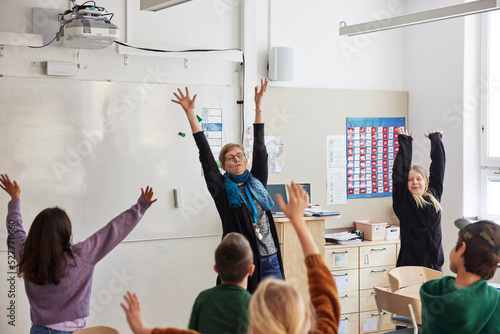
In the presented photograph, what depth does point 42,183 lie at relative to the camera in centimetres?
462

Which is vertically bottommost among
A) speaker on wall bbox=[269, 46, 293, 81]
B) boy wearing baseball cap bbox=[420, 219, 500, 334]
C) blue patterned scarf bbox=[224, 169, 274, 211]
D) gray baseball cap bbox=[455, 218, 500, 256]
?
boy wearing baseball cap bbox=[420, 219, 500, 334]

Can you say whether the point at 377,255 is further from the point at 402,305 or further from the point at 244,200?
the point at 244,200

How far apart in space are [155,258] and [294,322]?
352cm

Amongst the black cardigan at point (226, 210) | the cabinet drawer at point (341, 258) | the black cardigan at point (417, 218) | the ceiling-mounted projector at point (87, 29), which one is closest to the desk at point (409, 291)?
the black cardigan at point (417, 218)

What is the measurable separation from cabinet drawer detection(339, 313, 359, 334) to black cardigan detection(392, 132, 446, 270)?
45.9 inches

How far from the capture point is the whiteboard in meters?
4.57

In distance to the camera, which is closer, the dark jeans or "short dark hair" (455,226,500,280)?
"short dark hair" (455,226,500,280)

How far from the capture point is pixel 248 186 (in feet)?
12.8

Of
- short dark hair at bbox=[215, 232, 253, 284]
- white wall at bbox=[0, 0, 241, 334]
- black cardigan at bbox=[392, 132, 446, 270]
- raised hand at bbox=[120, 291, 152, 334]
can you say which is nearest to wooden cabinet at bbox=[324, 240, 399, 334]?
black cardigan at bbox=[392, 132, 446, 270]

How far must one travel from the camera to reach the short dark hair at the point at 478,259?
8.13 feet

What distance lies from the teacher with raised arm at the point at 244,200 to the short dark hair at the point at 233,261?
1.25 metres

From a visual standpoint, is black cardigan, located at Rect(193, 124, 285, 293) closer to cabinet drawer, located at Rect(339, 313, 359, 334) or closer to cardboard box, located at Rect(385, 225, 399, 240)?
cabinet drawer, located at Rect(339, 313, 359, 334)

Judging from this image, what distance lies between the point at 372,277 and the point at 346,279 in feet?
0.96

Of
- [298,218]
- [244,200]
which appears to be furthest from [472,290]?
[244,200]
